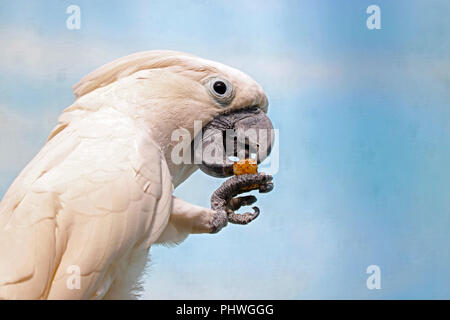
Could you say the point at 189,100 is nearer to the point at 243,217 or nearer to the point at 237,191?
the point at 237,191

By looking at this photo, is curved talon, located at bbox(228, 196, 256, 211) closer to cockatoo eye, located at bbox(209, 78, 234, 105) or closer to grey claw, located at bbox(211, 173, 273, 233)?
grey claw, located at bbox(211, 173, 273, 233)

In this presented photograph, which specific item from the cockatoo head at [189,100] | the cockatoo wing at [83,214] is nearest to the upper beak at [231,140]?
the cockatoo head at [189,100]

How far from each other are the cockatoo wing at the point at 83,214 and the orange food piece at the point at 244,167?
1.14ft

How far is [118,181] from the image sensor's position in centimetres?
196

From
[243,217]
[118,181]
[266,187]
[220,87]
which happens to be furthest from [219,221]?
[220,87]

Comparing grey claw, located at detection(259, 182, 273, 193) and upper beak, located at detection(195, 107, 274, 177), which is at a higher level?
upper beak, located at detection(195, 107, 274, 177)

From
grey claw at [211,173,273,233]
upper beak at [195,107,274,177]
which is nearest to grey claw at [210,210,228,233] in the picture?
grey claw at [211,173,273,233]

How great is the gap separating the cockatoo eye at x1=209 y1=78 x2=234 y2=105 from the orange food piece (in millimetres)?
306

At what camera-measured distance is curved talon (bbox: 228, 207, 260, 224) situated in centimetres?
234

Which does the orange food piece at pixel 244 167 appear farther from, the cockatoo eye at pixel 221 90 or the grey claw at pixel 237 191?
the cockatoo eye at pixel 221 90

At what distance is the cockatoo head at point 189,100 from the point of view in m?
2.30

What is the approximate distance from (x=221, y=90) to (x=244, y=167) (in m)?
0.39
